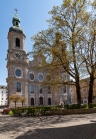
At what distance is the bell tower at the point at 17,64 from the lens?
5014cm

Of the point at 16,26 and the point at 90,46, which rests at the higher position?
the point at 16,26

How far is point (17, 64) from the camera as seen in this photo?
5197 centimetres

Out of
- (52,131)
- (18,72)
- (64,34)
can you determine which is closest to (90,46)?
(64,34)

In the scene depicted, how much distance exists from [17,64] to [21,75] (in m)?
3.75

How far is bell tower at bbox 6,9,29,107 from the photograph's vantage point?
50141 mm

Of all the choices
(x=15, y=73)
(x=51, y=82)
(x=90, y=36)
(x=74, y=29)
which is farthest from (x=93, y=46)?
(x=15, y=73)

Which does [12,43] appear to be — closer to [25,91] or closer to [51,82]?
[25,91]

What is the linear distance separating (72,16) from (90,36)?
3.40 metres

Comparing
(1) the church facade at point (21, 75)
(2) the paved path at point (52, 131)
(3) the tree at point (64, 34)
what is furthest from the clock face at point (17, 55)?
(2) the paved path at point (52, 131)

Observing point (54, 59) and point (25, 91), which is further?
point (25, 91)

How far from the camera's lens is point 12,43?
53.2 m

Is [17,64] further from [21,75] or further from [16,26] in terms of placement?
[16,26]

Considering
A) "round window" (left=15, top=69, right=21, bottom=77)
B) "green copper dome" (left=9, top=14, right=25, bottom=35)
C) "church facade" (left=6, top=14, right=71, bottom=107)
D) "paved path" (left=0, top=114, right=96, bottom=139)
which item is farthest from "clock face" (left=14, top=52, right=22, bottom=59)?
"paved path" (left=0, top=114, right=96, bottom=139)

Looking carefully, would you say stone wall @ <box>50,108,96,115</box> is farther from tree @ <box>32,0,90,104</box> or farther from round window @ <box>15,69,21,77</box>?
round window @ <box>15,69,21,77</box>
